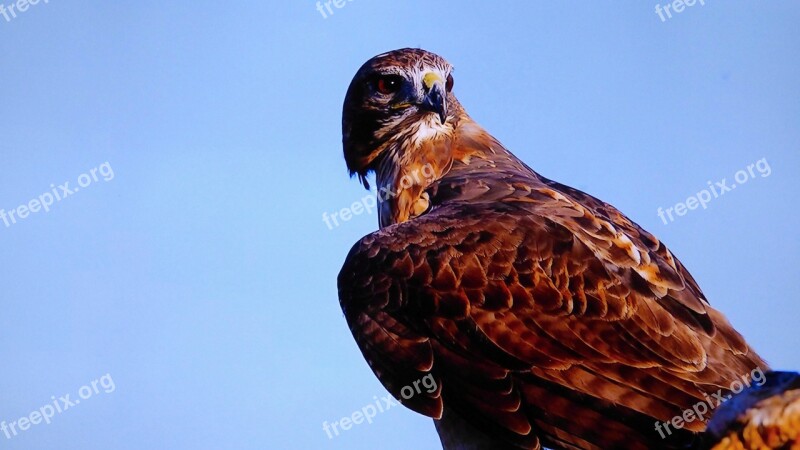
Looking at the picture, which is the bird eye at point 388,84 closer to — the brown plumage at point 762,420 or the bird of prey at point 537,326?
the bird of prey at point 537,326

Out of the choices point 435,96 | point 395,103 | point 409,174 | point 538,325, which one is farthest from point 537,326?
point 395,103

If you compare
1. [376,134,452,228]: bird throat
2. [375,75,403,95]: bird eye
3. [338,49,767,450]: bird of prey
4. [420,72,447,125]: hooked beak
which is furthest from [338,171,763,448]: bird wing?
[375,75,403,95]: bird eye

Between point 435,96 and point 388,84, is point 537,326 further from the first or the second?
point 388,84

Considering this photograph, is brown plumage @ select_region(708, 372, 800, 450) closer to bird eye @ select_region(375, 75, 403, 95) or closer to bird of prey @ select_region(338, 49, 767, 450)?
bird of prey @ select_region(338, 49, 767, 450)

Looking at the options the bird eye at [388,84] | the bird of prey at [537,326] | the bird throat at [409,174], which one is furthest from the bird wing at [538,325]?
the bird eye at [388,84]

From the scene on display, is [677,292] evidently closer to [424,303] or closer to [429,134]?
[424,303]
